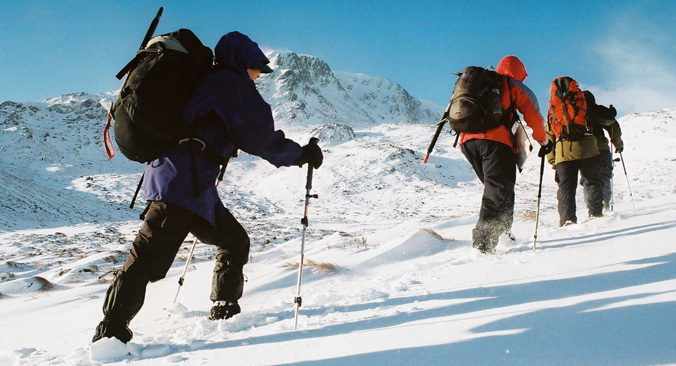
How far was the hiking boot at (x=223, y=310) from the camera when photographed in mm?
2436

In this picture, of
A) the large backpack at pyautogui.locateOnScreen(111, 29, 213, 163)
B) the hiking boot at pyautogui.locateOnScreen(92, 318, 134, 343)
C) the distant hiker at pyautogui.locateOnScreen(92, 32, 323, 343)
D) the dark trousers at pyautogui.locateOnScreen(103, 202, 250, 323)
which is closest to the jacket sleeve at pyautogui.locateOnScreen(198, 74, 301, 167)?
the distant hiker at pyautogui.locateOnScreen(92, 32, 323, 343)

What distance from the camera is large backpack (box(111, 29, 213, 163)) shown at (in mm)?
1945

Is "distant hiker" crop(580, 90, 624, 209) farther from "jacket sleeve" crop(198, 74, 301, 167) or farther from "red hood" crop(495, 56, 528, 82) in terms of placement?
"jacket sleeve" crop(198, 74, 301, 167)

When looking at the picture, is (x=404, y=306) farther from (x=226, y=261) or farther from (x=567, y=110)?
(x=567, y=110)

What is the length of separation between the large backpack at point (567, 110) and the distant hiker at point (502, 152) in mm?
1385

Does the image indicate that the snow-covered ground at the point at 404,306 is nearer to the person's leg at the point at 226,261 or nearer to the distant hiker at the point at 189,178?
the person's leg at the point at 226,261

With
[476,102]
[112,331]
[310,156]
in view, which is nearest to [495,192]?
[476,102]

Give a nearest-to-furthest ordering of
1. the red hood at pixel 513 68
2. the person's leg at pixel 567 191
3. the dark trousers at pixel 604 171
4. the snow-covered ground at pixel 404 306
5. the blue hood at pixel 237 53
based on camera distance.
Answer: the snow-covered ground at pixel 404 306 < the blue hood at pixel 237 53 < the red hood at pixel 513 68 < the person's leg at pixel 567 191 < the dark trousers at pixel 604 171

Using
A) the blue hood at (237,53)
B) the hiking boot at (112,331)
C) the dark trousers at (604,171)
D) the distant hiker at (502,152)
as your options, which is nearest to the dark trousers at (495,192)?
the distant hiker at (502,152)

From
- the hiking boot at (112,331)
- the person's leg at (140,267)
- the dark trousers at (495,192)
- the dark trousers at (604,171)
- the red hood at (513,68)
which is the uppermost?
the red hood at (513,68)

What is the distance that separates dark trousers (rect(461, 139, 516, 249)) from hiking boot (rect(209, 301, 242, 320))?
2179 millimetres

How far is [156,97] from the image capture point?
1.96 metres

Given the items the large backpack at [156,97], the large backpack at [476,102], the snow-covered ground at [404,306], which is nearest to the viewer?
the snow-covered ground at [404,306]

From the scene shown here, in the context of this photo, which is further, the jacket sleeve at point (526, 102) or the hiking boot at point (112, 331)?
the jacket sleeve at point (526, 102)
